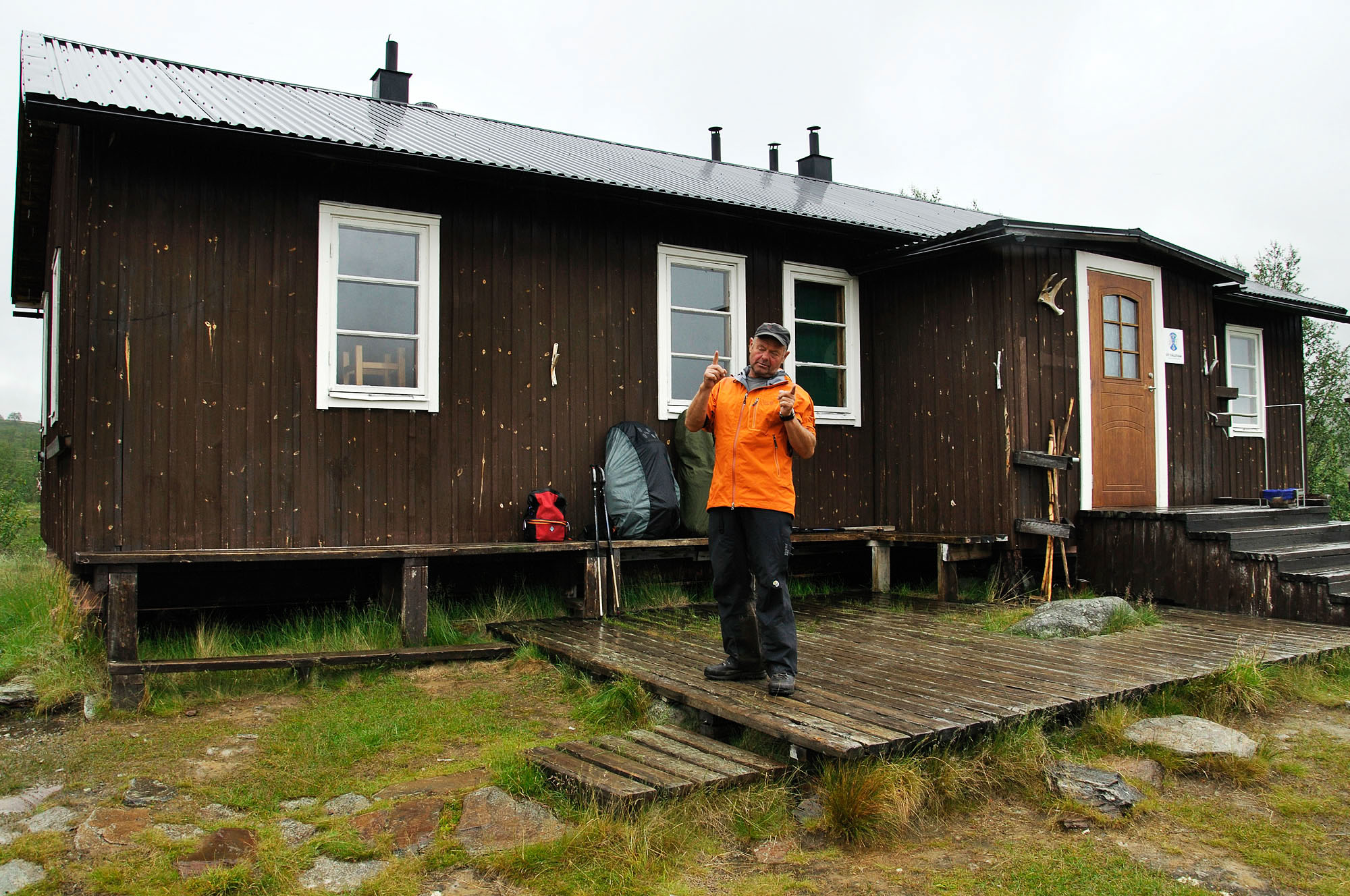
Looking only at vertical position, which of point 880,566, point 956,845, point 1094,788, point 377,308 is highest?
point 377,308

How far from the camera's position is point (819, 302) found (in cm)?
875

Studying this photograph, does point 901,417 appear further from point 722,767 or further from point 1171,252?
point 722,767

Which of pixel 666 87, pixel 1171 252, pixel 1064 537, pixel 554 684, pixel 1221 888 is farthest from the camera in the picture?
pixel 666 87

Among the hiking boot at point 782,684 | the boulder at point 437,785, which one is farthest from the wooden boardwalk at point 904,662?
the boulder at point 437,785

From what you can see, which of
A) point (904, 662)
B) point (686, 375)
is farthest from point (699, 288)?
point (904, 662)

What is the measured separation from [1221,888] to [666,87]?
165 feet

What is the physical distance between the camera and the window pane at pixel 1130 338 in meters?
8.30

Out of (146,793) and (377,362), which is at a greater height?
(377,362)

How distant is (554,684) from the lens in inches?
207

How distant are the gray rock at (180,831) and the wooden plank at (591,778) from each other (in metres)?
1.17

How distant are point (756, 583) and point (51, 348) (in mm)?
6721

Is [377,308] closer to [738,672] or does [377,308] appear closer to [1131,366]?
[738,672]

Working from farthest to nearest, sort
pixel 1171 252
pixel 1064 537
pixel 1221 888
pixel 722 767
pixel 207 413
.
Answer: pixel 1171 252, pixel 1064 537, pixel 207 413, pixel 722 767, pixel 1221 888

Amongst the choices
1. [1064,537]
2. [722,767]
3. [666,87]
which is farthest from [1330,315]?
[666,87]
